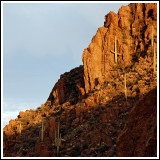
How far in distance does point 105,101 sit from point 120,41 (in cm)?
1599

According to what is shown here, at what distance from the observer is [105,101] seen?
35.9 m

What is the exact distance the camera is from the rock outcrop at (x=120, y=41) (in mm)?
44000

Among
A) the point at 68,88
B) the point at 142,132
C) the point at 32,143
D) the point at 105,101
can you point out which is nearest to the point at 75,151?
the point at 32,143

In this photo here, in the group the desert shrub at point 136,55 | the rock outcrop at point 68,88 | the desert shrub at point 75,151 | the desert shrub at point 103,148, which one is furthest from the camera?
the rock outcrop at point 68,88

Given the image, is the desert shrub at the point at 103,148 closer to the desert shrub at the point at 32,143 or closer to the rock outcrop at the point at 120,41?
the desert shrub at the point at 32,143

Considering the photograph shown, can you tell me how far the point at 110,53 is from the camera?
1807 inches

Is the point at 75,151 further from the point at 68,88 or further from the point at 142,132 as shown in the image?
the point at 68,88

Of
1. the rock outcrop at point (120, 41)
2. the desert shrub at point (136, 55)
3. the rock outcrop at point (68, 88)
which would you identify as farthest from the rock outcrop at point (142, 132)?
the rock outcrop at point (68, 88)

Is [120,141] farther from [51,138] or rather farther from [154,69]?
[154,69]

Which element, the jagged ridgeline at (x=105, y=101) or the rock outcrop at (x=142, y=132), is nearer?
the rock outcrop at (x=142, y=132)

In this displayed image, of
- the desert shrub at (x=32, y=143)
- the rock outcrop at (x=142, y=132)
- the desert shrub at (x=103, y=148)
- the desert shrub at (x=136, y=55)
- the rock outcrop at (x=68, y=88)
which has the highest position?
the desert shrub at (x=136, y=55)

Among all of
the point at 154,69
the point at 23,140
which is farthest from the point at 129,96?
the point at 23,140

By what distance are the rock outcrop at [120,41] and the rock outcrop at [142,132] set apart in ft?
101

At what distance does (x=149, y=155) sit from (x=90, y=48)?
3841 cm
